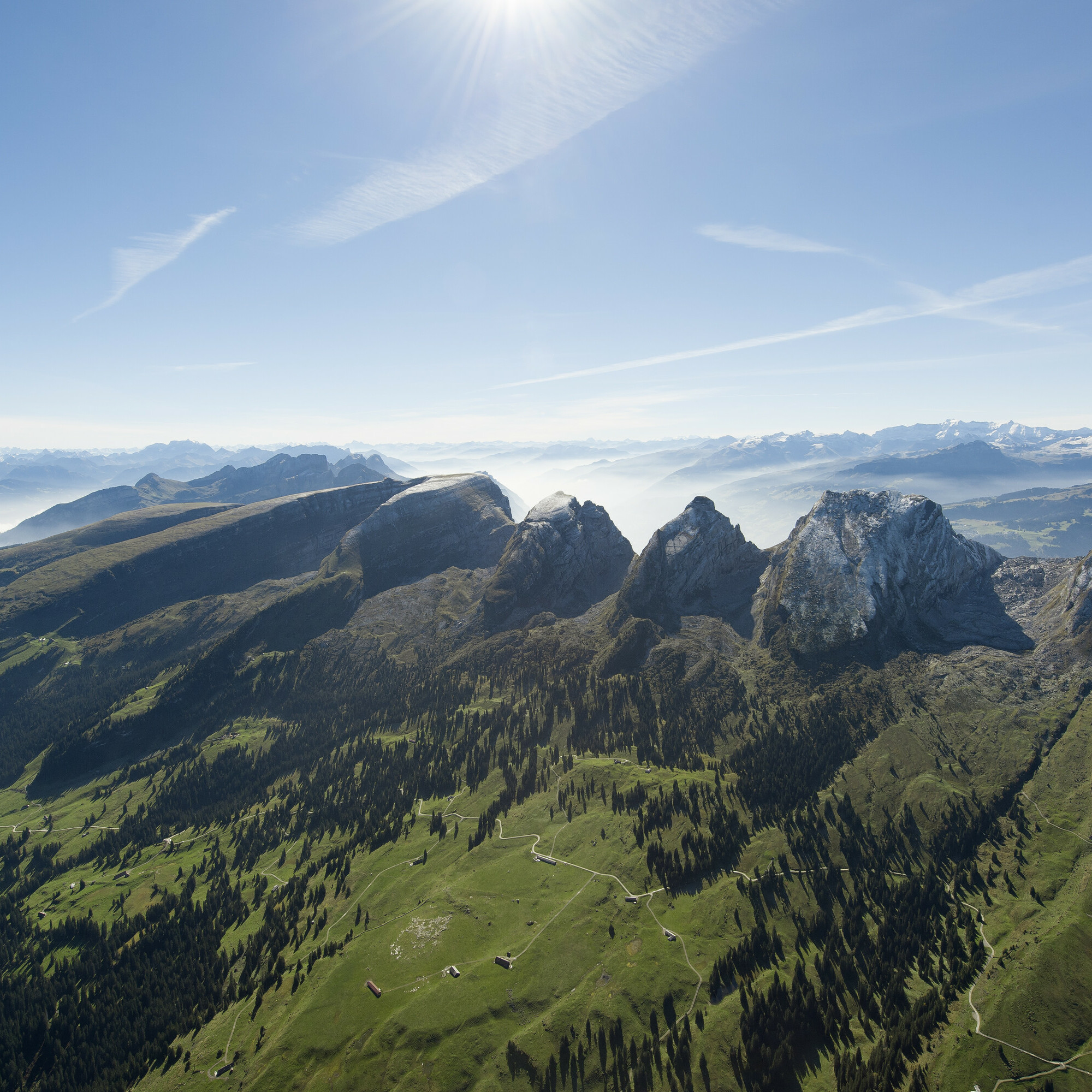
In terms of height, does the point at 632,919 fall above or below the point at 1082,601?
below

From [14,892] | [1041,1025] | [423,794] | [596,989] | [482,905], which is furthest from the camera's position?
[423,794]

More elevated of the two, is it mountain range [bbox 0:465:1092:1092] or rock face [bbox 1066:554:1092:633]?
rock face [bbox 1066:554:1092:633]

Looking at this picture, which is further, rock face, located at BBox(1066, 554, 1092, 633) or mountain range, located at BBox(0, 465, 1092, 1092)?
rock face, located at BBox(1066, 554, 1092, 633)

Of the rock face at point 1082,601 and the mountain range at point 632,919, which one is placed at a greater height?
the rock face at point 1082,601

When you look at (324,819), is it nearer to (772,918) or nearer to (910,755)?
(772,918)

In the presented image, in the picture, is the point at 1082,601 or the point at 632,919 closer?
the point at 632,919

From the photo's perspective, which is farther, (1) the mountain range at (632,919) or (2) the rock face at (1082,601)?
(2) the rock face at (1082,601)

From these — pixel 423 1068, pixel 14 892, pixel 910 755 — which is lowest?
pixel 14 892

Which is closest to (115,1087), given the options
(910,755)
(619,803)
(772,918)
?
(619,803)
